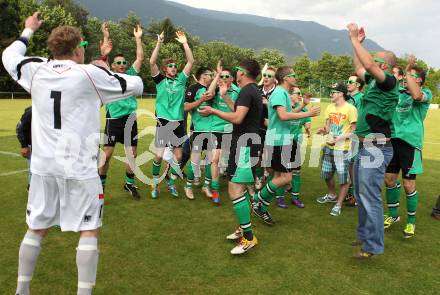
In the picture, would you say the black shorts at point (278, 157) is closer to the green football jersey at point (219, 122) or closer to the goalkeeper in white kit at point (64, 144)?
the green football jersey at point (219, 122)

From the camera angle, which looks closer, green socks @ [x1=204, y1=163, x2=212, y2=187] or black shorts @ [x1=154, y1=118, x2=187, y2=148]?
black shorts @ [x1=154, y1=118, x2=187, y2=148]

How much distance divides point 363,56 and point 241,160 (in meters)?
1.94

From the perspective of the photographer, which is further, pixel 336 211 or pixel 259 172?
pixel 259 172

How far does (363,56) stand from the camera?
13.8 ft

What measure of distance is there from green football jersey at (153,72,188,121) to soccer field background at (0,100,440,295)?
164cm

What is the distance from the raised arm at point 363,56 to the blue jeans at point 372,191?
1.01 m

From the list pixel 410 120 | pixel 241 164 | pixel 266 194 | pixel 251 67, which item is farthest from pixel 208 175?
pixel 410 120

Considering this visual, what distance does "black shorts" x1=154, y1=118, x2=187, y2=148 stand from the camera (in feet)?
25.2

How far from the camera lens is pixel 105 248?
5.07 metres

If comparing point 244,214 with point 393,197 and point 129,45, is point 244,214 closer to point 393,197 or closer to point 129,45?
point 393,197

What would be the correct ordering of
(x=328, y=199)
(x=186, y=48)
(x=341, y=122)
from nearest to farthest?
1. (x=341, y=122)
2. (x=186, y=48)
3. (x=328, y=199)

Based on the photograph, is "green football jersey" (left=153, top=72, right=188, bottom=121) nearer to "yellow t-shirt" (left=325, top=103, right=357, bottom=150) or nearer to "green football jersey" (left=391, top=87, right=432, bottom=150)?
"yellow t-shirt" (left=325, top=103, right=357, bottom=150)

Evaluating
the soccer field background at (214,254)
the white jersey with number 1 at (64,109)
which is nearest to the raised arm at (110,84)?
the white jersey with number 1 at (64,109)

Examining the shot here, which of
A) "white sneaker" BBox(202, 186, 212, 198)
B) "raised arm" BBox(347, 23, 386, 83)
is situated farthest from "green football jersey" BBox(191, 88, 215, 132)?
"raised arm" BBox(347, 23, 386, 83)
